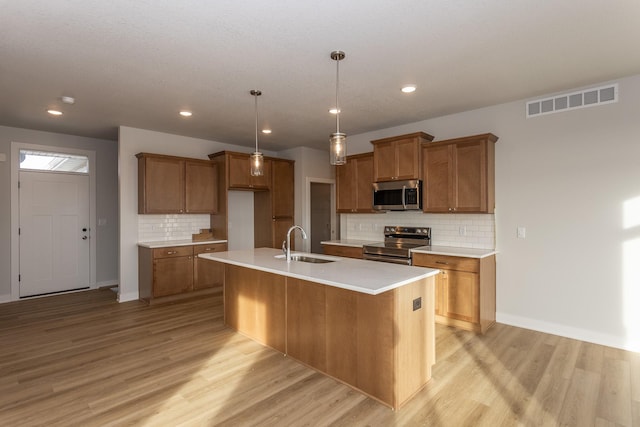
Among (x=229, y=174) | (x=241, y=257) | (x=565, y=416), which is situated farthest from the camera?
(x=229, y=174)

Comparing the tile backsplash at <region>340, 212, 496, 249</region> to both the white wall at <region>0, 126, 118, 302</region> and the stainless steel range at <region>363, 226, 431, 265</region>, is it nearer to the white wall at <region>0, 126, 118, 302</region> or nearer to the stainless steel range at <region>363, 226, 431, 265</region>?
the stainless steel range at <region>363, 226, 431, 265</region>

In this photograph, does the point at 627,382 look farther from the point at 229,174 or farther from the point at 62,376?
the point at 229,174

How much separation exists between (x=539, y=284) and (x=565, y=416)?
6.22ft

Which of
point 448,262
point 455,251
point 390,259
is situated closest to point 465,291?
point 448,262

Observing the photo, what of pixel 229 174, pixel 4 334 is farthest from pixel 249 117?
pixel 4 334

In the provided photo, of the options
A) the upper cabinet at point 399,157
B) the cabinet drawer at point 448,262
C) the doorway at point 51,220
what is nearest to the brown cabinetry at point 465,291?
the cabinet drawer at point 448,262

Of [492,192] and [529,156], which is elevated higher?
[529,156]

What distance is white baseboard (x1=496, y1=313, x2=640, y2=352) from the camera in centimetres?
328

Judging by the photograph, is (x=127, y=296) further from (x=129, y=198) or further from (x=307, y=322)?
(x=307, y=322)

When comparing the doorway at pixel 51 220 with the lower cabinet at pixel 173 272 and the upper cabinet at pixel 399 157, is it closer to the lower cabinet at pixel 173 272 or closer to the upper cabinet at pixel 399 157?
the lower cabinet at pixel 173 272

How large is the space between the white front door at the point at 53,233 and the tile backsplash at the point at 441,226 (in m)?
4.62

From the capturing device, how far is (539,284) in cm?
381

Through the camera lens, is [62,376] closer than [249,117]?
Yes

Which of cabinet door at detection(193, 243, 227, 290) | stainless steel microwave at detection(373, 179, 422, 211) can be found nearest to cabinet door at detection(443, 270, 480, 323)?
stainless steel microwave at detection(373, 179, 422, 211)
